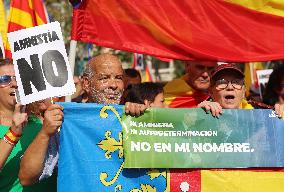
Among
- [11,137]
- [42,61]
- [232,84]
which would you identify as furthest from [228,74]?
[11,137]

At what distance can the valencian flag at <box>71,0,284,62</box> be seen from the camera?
526 centimetres

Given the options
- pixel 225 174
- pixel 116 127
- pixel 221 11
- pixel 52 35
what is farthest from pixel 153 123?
pixel 221 11

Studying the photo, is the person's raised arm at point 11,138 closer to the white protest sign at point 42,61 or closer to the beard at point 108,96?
the white protest sign at point 42,61

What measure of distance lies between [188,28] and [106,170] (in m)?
1.52

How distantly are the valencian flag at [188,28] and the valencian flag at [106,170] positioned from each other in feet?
2.94

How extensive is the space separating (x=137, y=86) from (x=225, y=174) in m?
1.78

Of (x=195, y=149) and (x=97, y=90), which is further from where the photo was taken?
(x=97, y=90)

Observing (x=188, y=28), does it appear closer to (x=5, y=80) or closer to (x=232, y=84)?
(x=232, y=84)

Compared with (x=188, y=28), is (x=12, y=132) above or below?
below

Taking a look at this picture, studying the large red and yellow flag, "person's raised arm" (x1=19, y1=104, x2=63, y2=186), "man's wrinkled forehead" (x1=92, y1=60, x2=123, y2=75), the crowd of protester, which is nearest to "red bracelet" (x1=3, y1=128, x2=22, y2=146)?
the crowd of protester

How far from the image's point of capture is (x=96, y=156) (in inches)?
177

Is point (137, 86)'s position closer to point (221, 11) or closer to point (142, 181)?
point (221, 11)

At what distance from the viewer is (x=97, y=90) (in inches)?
194

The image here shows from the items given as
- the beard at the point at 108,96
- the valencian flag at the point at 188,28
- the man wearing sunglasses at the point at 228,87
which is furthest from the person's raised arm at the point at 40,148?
the man wearing sunglasses at the point at 228,87
